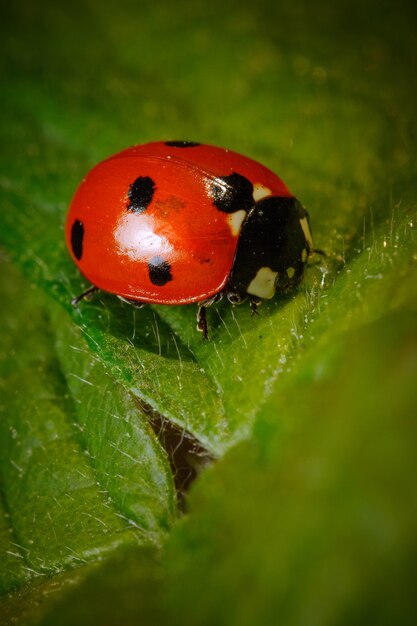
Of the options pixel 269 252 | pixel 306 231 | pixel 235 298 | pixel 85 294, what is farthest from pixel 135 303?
pixel 306 231

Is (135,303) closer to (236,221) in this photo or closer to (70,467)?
(236,221)

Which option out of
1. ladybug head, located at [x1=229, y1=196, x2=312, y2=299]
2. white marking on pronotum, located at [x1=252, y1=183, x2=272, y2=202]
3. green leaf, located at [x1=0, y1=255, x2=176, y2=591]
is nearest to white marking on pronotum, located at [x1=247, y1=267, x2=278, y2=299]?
ladybug head, located at [x1=229, y1=196, x2=312, y2=299]

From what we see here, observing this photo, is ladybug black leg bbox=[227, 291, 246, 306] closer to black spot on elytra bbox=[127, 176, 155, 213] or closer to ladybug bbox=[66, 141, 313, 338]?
ladybug bbox=[66, 141, 313, 338]

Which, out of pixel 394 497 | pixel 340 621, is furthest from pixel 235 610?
pixel 394 497

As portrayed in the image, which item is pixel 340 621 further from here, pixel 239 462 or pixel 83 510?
pixel 83 510

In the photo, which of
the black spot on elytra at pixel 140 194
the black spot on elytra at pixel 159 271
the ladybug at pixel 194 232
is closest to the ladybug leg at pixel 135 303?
the ladybug at pixel 194 232

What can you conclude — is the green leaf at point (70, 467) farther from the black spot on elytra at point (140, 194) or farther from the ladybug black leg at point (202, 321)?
the black spot on elytra at point (140, 194)
